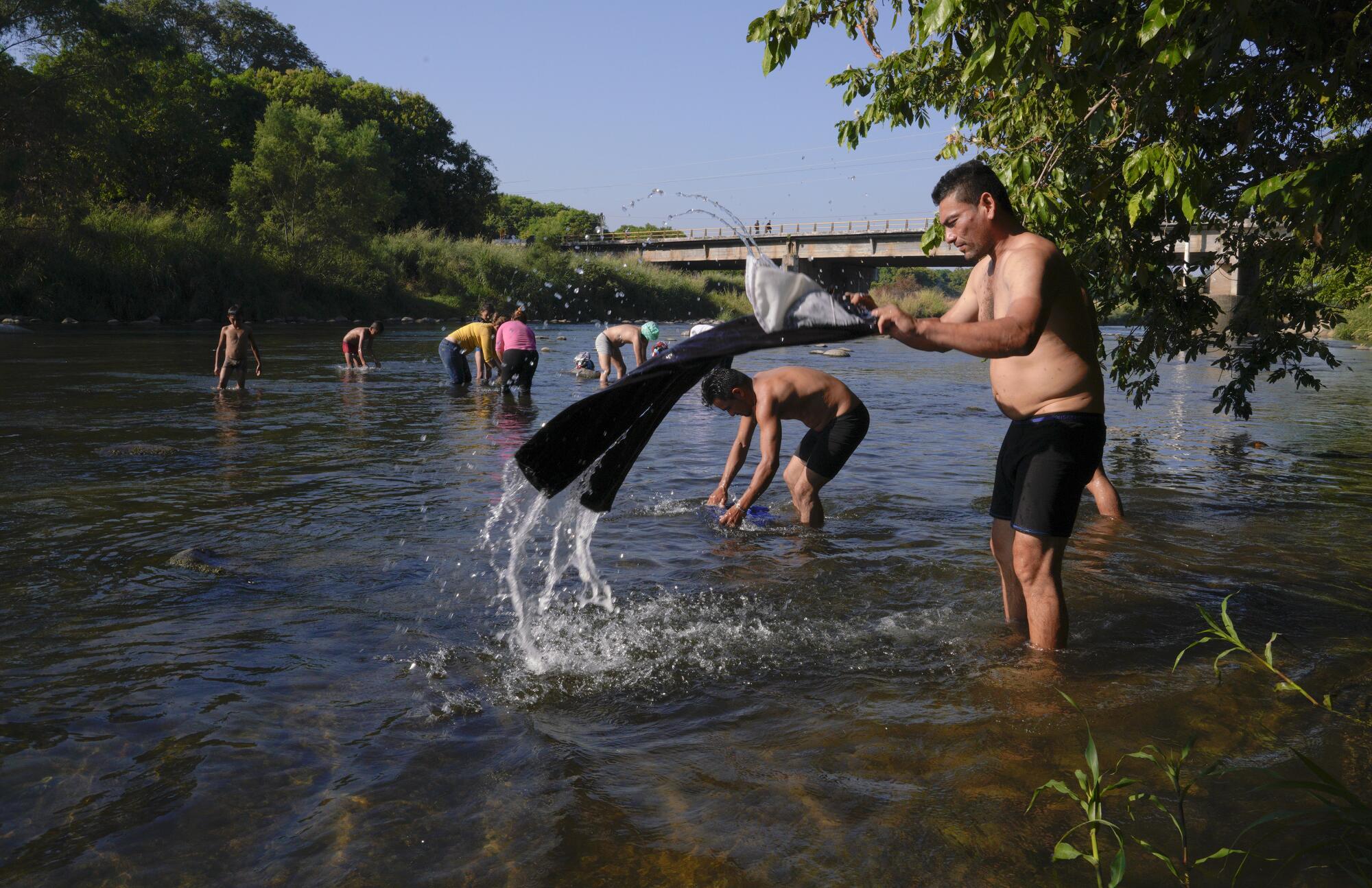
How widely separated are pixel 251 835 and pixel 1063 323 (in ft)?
12.1

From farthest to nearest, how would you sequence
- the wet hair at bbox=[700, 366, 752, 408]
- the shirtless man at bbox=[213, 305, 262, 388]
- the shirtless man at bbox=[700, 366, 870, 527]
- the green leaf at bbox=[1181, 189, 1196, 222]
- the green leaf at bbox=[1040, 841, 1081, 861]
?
the shirtless man at bbox=[213, 305, 262, 388] < the shirtless man at bbox=[700, 366, 870, 527] < the wet hair at bbox=[700, 366, 752, 408] < the green leaf at bbox=[1181, 189, 1196, 222] < the green leaf at bbox=[1040, 841, 1081, 861]

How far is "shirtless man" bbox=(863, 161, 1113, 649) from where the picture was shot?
4.40 metres

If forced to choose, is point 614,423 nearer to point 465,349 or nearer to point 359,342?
point 465,349

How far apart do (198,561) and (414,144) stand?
69.6 meters

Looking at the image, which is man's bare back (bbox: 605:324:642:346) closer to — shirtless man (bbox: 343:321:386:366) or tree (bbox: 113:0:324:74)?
shirtless man (bbox: 343:321:386:366)

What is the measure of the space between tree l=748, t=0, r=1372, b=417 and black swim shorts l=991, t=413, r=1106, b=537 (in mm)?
1279

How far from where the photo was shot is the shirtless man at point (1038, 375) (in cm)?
440

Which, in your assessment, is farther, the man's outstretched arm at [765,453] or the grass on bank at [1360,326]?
the grass on bank at [1360,326]

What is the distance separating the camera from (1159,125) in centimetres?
631

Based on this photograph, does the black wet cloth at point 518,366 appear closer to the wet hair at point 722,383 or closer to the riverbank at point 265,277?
the wet hair at point 722,383

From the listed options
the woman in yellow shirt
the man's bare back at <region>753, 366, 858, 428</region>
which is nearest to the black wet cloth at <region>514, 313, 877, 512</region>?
the man's bare back at <region>753, 366, 858, 428</region>

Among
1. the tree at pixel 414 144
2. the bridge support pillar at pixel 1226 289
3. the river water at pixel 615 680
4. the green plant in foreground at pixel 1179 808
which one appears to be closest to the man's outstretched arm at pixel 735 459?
the river water at pixel 615 680

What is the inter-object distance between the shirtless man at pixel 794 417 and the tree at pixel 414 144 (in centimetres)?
6376

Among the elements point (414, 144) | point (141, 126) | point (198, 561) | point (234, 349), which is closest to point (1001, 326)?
point (198, 561)
